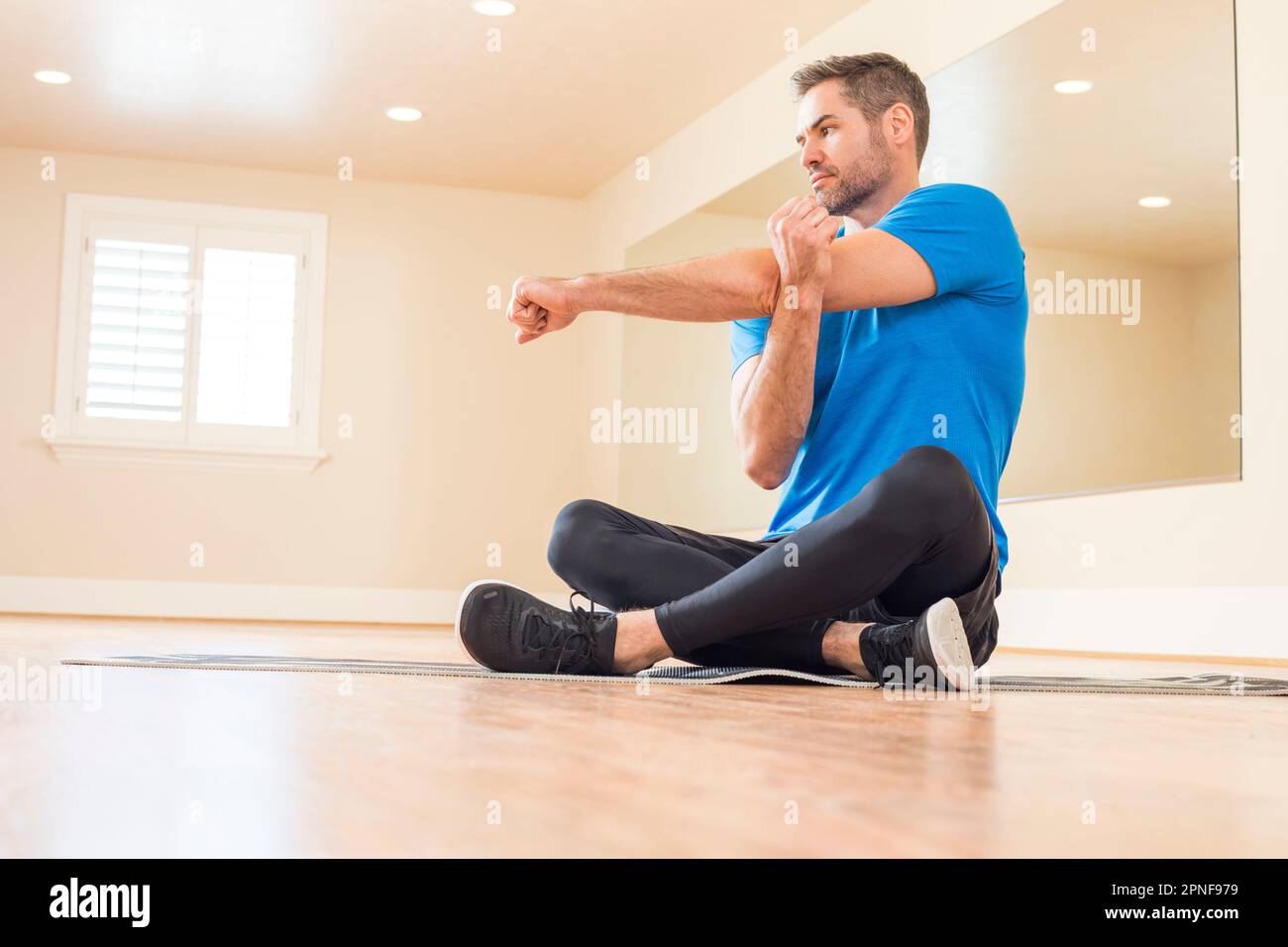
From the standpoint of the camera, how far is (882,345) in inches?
69.6

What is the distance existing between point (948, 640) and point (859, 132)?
835 millimetres

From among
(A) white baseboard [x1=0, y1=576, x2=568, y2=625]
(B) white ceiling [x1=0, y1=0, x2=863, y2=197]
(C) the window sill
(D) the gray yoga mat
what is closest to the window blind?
(C) the window sill

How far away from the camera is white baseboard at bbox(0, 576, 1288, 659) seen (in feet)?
10.5

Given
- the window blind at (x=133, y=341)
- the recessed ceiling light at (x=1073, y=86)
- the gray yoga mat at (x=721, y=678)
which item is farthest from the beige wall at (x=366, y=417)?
the gray yoga mat at (x=721, y=678)

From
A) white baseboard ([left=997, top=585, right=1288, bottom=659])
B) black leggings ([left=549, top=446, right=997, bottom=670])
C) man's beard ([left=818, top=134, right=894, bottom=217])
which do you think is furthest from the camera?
white baseboard ([left=997, top=585, right=1288, bottom=659])

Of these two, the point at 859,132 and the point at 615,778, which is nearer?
the point at 615,778

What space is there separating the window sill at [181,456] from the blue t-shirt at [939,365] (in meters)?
5.08

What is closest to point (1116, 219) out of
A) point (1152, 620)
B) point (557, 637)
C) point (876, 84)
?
point (1152, 620)

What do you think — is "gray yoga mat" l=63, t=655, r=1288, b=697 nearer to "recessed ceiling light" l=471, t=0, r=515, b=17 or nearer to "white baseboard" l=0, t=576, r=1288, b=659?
"white baseboard" l=0, t=576, r=1288, b=659

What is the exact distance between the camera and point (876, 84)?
79.1 inches

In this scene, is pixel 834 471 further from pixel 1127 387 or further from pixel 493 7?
pixel 493 7

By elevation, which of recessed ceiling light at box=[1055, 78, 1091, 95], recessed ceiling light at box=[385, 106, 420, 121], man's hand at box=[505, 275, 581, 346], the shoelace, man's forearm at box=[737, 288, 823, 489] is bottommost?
the shoelace

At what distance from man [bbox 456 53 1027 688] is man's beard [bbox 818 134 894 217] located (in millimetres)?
223
